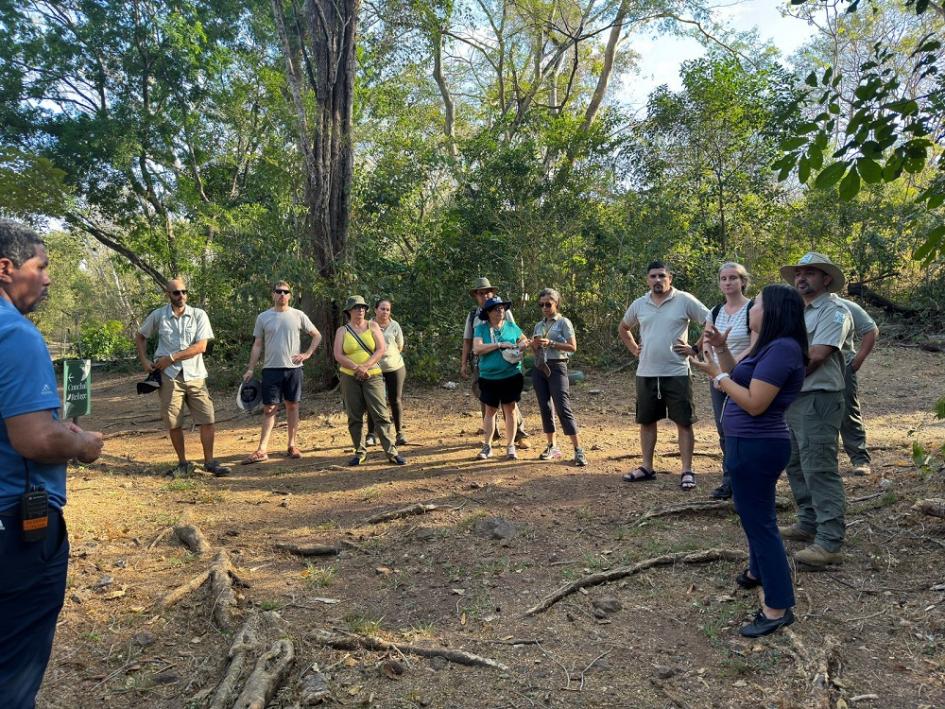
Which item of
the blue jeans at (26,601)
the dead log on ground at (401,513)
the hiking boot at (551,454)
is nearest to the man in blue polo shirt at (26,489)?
the blue jeans at (26,601)

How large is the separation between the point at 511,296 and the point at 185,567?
849cm

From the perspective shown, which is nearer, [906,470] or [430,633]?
[430,633]

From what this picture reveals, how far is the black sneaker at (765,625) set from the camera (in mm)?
3424

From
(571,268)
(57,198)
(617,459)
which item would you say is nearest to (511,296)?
(571,268)

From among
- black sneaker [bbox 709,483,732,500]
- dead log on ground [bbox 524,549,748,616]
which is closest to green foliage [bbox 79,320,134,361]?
black sneaker [bbox 709,483,732,500]

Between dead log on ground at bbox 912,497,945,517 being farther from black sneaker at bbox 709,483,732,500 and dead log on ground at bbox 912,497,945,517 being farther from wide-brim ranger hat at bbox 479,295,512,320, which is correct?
wide-brim ranger hat at bbox 479,295,512,320

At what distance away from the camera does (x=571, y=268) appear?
1279 cm

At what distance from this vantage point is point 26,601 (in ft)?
7.04

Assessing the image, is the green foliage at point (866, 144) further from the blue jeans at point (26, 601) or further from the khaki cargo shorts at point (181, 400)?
the khaki cargo shorts at point (181, 400)

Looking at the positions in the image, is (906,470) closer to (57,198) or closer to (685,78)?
(685,78)

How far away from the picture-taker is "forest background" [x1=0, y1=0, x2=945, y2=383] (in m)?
11.7

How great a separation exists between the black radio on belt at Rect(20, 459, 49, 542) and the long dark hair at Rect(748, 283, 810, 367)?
3177 mm

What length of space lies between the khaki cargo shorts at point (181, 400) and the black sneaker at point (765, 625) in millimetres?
5565

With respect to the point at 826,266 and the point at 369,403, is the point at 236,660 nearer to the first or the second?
the point at 369,403
